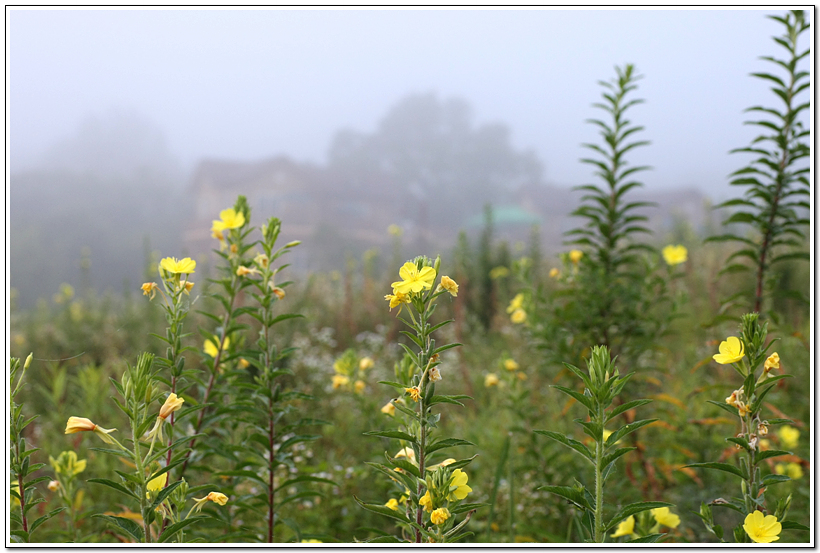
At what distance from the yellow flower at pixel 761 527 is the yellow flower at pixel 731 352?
0.27 meters

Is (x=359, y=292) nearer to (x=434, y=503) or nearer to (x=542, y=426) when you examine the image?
(x=542, y=426)

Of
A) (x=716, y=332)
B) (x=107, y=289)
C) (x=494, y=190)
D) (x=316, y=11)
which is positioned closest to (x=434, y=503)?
(x=316, y=11)

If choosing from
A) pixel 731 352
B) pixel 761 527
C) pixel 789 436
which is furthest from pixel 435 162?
pixel 761 527

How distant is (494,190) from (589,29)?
194 inches

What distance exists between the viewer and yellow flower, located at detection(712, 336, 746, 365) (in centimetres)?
91

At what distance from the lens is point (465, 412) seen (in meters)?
3.13

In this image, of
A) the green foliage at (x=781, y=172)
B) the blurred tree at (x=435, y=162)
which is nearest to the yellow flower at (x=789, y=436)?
the green foliage at (x=781, y=172)

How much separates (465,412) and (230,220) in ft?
7.36

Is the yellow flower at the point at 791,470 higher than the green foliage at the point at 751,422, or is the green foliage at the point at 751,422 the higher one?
the green foliage at the point at 751,422

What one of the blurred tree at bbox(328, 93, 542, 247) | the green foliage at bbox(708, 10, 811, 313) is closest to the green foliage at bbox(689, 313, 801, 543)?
the green foliage at bbox(708, 10, 811, 313)

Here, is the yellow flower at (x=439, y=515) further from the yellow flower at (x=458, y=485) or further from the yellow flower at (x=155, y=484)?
the yellow flower at (x=155, y=484)

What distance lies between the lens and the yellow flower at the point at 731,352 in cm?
91

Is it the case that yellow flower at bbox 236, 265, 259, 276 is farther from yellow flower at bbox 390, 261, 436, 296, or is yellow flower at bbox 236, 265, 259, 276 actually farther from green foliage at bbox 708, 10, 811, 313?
green foliage at bbox 708, 10, 811, 313

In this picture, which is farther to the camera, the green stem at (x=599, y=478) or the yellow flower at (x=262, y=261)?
the yellow flower at (x=262, y=261)
